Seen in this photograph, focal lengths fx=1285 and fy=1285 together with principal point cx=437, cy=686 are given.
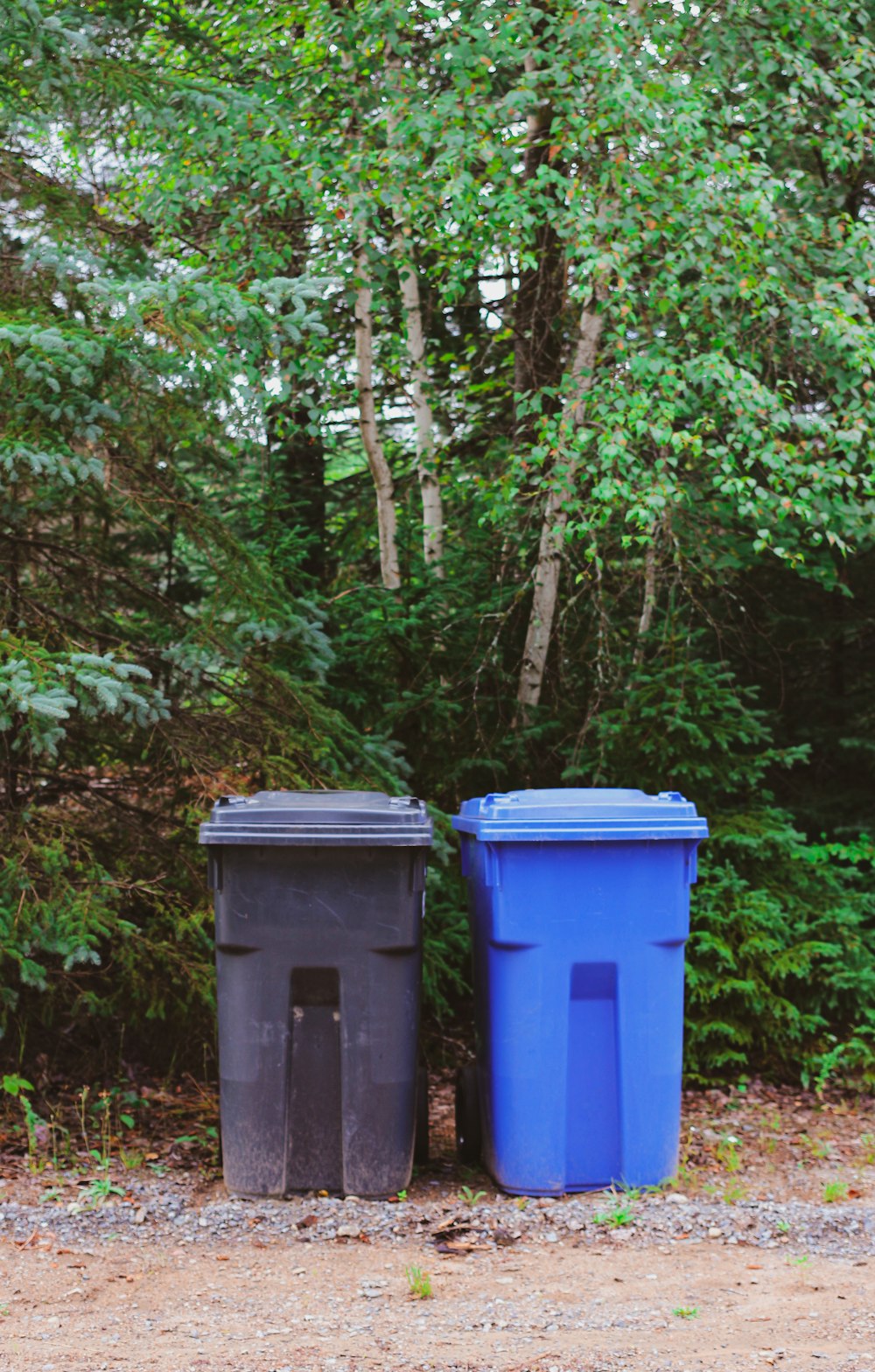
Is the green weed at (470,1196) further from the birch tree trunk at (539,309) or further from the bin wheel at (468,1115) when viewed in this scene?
the birch tree trunk at (539,309)

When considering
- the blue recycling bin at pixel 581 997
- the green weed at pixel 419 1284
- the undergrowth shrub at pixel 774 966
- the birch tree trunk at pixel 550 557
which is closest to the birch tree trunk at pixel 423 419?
the birch tree trunk at pixel 550 557

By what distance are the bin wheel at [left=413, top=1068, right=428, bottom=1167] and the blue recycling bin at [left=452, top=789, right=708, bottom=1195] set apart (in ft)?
1.04

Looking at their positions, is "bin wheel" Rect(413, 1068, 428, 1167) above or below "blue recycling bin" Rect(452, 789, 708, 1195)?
below

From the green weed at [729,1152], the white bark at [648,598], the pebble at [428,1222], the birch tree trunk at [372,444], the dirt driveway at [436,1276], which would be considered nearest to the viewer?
the dirt driveway at [436,1276]

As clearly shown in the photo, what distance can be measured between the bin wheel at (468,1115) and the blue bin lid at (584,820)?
0.87 m

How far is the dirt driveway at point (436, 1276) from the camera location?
9.61 feet

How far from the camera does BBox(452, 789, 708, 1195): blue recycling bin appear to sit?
4016mm

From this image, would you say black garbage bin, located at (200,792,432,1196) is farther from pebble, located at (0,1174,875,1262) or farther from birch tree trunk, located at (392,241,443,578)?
birch tree trunk, located at (392,241,443,578)

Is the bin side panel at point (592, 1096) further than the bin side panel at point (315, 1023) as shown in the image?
Yes

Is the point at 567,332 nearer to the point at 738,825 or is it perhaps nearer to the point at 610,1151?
the point at 738,825

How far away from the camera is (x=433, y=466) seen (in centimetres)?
700

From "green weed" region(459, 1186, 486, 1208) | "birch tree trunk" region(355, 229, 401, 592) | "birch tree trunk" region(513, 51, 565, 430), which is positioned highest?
"birch tree trunk" region(513, 51, 565, 430)

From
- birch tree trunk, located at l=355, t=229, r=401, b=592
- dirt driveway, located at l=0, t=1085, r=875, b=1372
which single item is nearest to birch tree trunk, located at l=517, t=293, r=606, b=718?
birch tree trunk, located at l=355, t=229, r=401, b=592

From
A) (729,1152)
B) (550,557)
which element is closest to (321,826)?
(729,1152)
